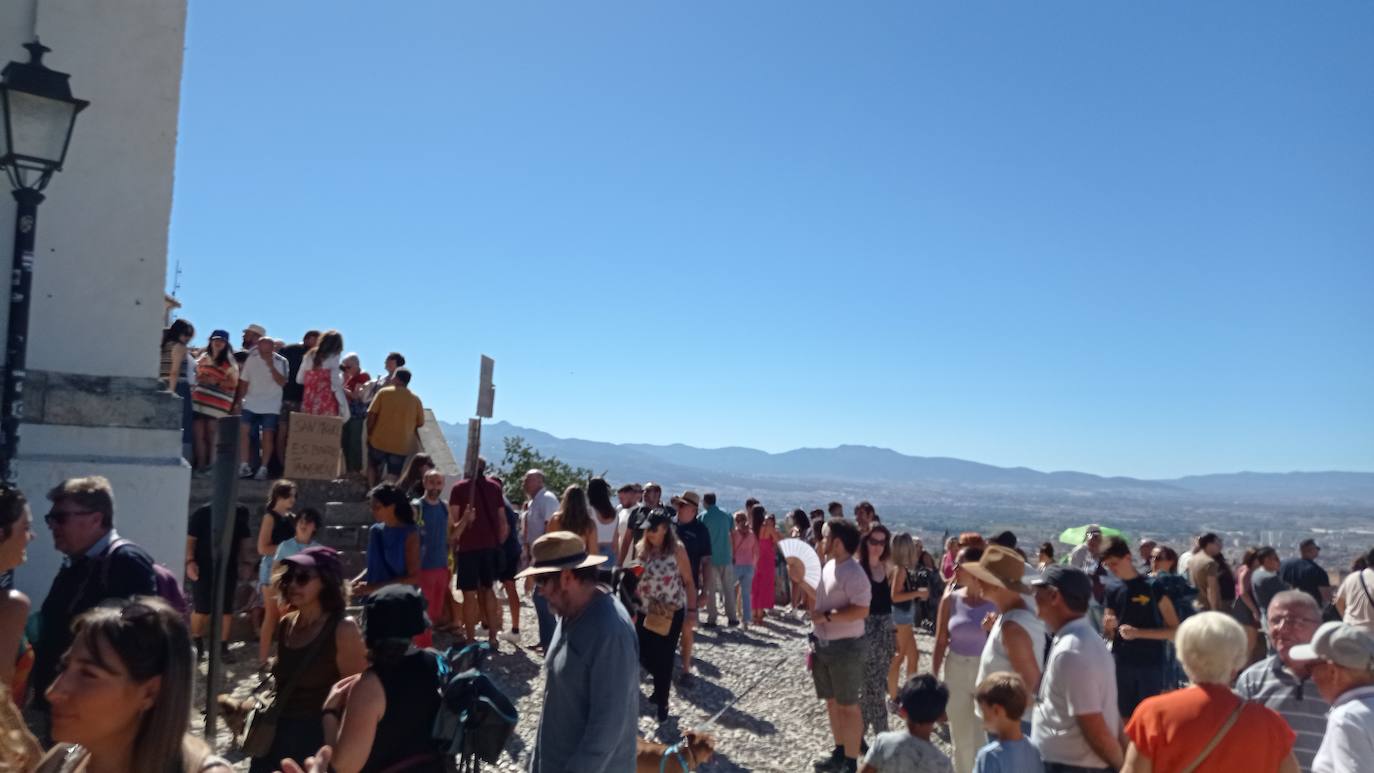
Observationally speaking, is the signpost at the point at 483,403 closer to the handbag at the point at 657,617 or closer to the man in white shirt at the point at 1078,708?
the handbag at the point at 657,617

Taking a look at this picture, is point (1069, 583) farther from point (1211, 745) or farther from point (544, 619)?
point (544, 619)

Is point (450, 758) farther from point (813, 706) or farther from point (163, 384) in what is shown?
point (813, 706)

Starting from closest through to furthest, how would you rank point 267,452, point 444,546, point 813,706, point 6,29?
point 6,29 < point 444,546 < point 813,706 < point 267,452

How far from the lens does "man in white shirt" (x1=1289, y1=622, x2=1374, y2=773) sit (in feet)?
11.8

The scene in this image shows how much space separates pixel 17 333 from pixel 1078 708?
19.3ft

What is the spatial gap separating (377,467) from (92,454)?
465 centimetres

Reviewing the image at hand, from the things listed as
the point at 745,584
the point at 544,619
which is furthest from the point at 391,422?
the point at 745,584

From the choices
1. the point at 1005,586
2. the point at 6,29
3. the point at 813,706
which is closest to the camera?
the point at 1005,586

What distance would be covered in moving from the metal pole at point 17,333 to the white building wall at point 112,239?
0.78 m

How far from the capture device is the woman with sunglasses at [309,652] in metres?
3.79

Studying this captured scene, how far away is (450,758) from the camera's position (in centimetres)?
356

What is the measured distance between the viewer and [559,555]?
3908mm

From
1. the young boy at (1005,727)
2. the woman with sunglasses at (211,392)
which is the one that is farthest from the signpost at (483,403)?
the young boy at (1005,727)

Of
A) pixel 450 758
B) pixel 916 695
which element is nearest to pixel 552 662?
pixel 450 758
